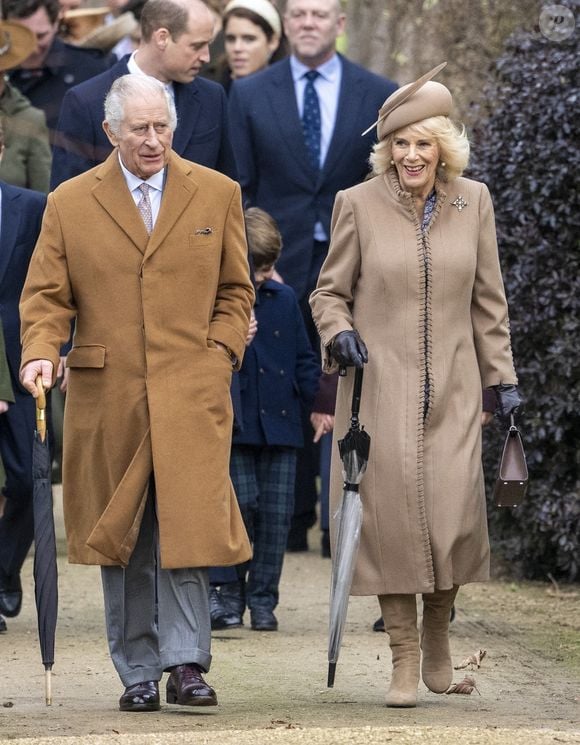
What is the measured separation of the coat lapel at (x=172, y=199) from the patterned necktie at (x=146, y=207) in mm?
53

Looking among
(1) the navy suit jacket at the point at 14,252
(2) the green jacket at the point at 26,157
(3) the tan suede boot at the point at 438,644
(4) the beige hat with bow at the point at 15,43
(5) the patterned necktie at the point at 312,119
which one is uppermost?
(4) the beige hat with bow at the point at 15,43

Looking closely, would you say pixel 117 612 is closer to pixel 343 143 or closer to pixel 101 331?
pixel 101 331

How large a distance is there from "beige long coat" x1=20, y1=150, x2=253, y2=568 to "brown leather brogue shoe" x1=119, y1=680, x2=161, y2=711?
1.35 feet

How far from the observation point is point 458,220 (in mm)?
6539

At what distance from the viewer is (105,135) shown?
759 centimetres

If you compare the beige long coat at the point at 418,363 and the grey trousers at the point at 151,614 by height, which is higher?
the beige long coat at the point at 418,363

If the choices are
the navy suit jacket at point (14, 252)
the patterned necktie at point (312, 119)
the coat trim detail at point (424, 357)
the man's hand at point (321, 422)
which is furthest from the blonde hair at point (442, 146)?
the patterned necktie at point (312, 119)

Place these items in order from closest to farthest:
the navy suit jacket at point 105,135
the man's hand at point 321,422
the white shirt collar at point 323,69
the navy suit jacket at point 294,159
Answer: the navy suit jacket at point 105,135 < the man's hand at point 321,422 < the navy suit jacket at point 294,159 < the white shirt collar at point 323,69

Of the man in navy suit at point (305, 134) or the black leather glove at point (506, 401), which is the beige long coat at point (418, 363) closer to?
the black leather glove at point (506, 401)

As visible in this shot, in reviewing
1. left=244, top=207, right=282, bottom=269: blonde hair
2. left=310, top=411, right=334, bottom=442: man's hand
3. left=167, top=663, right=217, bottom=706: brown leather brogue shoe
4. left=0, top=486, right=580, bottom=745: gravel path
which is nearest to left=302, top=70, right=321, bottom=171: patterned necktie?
left=244, top=207, right=282, bottom=269: blonde hair

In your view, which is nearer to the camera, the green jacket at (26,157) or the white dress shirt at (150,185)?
the white dress shirt at (150,185)

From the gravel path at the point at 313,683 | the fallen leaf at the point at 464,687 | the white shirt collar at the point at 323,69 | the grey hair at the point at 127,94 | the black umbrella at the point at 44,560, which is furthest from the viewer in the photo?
the white shirt collar at the point at 323,69

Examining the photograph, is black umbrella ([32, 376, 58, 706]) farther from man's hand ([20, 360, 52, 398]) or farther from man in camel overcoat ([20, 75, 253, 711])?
man in camel overcoat ([20, 75, 253, 711])

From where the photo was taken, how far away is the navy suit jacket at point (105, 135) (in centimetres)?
757
